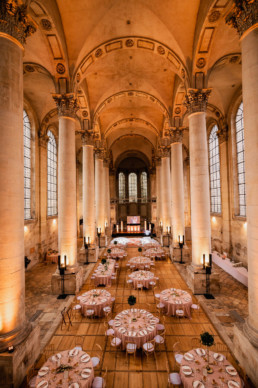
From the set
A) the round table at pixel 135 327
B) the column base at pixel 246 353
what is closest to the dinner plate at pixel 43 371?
the round table at pixel 135 327

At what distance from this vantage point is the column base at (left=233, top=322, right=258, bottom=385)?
5.41m

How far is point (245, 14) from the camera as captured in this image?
246 inches

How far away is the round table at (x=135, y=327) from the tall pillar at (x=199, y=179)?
16.0 ft

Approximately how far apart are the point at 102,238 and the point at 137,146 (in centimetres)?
2167

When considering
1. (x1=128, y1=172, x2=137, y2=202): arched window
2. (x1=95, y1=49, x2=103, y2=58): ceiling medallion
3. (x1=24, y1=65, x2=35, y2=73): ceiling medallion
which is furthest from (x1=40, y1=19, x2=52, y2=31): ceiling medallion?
(x1=128, y1=172, x2=137, y2=202): arched window

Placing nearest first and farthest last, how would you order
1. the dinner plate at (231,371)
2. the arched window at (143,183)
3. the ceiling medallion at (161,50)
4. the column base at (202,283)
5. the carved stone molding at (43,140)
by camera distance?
the dinner plate at (231,371) → the column base at (202,283) → the ceiling medallion at (161,50) → the carved stone molding at (43,140) → the arched window at (143,183)

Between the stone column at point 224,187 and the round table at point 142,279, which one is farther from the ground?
the stone column at point 224,187

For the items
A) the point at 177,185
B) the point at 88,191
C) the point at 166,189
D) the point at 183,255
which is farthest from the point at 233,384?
the point at 166,189

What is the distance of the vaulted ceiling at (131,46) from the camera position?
33.3 ft

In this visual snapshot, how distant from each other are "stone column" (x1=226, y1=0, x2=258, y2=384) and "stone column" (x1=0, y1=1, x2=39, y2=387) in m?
5.93

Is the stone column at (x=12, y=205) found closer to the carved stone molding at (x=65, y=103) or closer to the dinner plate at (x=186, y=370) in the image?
the dinner plate at (x=186, y=370)

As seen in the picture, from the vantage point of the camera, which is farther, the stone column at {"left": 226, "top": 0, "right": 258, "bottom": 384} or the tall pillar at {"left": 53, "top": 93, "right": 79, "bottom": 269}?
the tall pillar at {"left": 53, "top": 93, "right": 79, "bottom": 269}

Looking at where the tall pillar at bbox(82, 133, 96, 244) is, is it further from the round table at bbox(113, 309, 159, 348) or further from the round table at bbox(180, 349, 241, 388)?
the round table at bbox(180, 349, 241, 388)

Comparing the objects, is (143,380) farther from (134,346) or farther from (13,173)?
(13,173)
